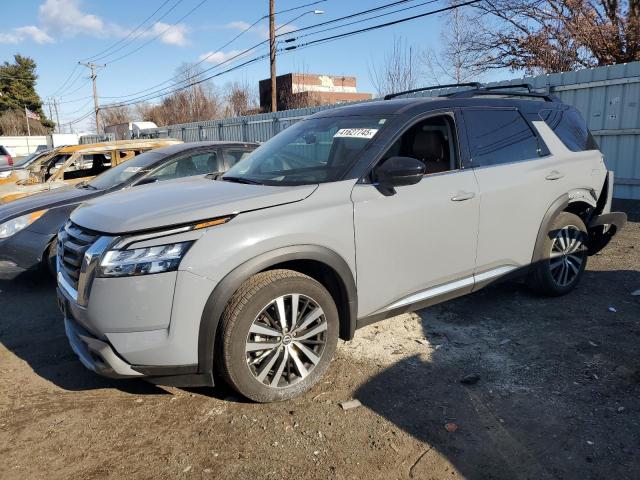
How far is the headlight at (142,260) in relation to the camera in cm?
266

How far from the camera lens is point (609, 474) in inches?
94.1

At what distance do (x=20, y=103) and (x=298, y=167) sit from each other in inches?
3265

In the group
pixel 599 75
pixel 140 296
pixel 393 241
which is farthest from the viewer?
pixel 599 75

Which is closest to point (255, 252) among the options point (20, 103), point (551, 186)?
point (551, 186)

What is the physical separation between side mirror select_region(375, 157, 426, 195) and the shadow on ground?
132 cm

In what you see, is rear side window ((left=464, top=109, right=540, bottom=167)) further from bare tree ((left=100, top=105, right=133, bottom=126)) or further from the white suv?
bare tree ((left=100, top=105, right=133, bottom=126))

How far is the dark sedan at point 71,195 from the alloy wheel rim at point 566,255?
143 inches

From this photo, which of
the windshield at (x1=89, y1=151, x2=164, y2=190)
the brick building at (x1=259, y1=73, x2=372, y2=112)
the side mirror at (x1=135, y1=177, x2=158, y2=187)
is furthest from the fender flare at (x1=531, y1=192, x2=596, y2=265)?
the brick building at (x1=259, y1=73, x2=372, y2=112)

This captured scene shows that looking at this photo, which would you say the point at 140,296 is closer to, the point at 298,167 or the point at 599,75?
the point at 298,167

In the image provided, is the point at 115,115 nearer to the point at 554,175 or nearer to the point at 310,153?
the point at 310,153

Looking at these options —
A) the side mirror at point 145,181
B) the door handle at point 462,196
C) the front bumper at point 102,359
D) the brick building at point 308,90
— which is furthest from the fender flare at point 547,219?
the brick building at point 308,90

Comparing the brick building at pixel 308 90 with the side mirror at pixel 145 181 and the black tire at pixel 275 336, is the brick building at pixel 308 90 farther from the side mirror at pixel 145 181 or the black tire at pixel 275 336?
the black tire at pixel 275 336

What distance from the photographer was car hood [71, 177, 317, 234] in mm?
2783

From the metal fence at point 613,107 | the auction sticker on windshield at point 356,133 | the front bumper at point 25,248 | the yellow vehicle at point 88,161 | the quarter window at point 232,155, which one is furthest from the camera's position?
the metal fence at point 613,107
